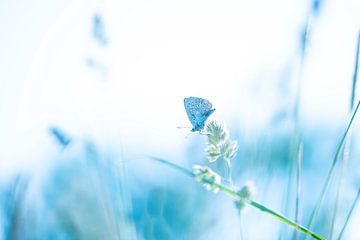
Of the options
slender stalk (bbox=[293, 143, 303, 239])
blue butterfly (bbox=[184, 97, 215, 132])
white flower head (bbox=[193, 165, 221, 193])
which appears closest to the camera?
white flower head (bbox=[193, 165, 221, 193])

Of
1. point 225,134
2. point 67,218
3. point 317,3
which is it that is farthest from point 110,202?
Answer: point 317,3

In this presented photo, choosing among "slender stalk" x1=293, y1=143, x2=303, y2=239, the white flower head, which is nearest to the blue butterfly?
"slender stalk" x1=293, y1=143, x2=303, y2=239

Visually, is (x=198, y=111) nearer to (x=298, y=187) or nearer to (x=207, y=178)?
(x=298, y=187)

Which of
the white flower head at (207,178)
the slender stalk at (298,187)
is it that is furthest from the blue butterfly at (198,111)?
the white flower head at (207,178)

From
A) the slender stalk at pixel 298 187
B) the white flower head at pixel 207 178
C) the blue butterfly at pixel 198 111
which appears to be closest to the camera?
the white flower head at pixel 207 178

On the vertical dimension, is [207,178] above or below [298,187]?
above

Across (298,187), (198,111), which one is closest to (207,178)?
(298,187)

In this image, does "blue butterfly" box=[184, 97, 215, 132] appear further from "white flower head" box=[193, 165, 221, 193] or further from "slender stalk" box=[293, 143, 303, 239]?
"white flower head" box=[193, 165, 221, 193]

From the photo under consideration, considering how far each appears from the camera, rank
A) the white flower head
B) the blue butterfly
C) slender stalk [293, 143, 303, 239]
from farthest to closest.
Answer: the blue butterfly
slender stalk [293, 143, 303, 239]
the white flower head

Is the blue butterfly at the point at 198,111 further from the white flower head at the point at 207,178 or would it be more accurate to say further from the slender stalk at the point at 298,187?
the white flower head at the point at 207,178

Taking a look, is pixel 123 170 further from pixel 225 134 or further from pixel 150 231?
pixel 225 134
